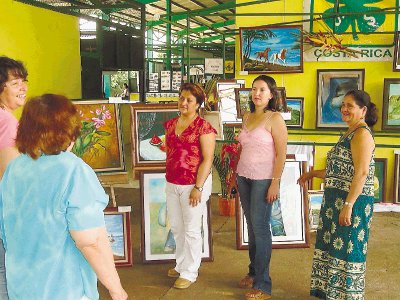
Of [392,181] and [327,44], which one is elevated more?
[327,44]

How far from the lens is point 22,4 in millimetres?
4789

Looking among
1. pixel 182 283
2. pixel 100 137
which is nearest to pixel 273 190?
pixel 182 283

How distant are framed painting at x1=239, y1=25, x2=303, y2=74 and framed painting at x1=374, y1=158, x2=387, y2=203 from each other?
4.76 ft

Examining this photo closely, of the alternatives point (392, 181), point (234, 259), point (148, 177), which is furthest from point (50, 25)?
point (392, 181)

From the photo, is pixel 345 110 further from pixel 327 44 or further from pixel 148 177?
pixel 327 44

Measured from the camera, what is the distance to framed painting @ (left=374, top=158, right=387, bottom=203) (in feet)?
18.7

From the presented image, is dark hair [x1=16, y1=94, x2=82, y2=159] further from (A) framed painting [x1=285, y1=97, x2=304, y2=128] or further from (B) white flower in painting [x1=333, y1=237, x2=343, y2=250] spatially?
(A) framed painting [x1=285, y1=97, x2=304, y2=128]

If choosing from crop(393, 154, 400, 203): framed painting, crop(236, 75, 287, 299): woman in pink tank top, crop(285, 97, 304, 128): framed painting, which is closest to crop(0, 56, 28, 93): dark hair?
crop(236, 75, 287, 299): woman in pink tank top

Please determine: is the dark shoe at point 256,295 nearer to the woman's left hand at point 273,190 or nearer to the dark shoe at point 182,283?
the dark shoe at point 182,283

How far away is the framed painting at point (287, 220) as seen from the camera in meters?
3.98

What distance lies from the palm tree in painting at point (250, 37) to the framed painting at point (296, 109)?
77 cm

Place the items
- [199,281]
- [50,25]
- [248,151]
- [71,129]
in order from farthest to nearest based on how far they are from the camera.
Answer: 1. [50,25]
2. [199,281]
3. [248,151]
4. [71,129]

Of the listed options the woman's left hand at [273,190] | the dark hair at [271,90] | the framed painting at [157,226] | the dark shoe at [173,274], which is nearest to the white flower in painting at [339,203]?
the woman's left hand at [273,190]

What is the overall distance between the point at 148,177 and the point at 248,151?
3.58 ft
